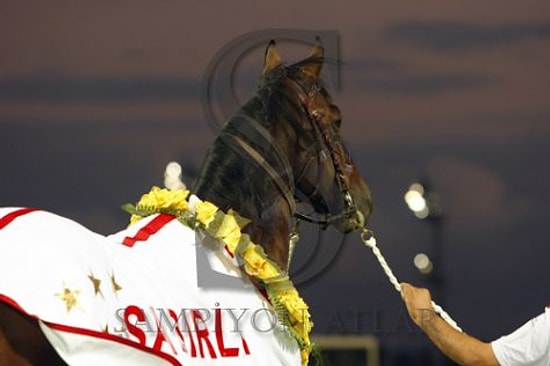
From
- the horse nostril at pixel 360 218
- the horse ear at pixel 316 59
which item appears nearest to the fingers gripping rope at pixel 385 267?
the horse nostril at pixel 360 218

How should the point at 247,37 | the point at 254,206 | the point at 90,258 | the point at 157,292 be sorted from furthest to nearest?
the point at 247,37, the point at 254,206, the point at 157,292, the point at 90,258

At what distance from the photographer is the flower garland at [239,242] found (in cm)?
420

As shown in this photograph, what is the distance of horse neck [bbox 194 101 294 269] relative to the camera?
4363 mm

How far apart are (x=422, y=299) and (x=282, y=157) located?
31.3 inches

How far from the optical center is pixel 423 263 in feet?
25.7

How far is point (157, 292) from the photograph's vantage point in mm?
3801

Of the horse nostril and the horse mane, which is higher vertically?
the horse mane

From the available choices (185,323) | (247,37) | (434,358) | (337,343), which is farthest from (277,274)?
(434,358)

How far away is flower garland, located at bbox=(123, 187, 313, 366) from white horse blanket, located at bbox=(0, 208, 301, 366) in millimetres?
40

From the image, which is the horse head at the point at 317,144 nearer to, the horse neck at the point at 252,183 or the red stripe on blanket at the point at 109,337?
the horse neck at the point at 252,183

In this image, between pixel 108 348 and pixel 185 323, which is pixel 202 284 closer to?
pixel 185 323

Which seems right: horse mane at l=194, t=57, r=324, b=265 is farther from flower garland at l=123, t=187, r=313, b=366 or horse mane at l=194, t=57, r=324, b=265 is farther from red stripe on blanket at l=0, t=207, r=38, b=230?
red stripe on blanket at l=0, t=207, r=38, b=230

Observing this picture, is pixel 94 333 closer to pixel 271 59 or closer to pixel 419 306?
pixel 419 306

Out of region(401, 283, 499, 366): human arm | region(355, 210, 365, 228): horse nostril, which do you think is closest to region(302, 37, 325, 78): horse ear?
region(355, 210, 365, 228): horse nostril
